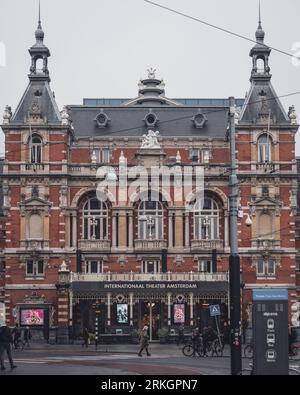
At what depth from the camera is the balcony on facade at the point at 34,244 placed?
57406 mm

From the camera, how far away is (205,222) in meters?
59.2

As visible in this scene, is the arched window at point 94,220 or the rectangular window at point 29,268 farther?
the arched window at point 94,220

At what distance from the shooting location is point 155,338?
2212 inches

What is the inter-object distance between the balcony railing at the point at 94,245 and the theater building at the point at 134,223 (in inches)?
2.8

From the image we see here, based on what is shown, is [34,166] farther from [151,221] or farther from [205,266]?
[205,266]

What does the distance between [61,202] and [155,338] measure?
10657 millimetres

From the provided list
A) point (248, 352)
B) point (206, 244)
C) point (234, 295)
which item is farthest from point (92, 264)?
point (234, 295)

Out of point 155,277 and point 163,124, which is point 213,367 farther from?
point 163,124

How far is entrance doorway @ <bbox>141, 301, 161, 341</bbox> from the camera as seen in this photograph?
56.2m

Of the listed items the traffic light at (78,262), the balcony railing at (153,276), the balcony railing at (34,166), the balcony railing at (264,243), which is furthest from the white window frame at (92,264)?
the balcony railing at (264,243)

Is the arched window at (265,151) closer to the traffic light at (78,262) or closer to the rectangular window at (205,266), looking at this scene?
the rectangular window at (205,266)

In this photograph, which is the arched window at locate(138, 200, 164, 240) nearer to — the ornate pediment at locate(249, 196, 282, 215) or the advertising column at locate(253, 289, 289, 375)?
the ornate pediment at locate(249, 196, 282, 215)

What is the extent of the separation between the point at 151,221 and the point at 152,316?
6.63m
